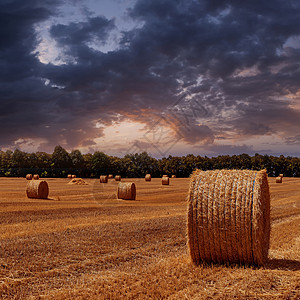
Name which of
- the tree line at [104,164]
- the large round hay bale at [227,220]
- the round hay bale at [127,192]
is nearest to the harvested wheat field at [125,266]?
the large round hay bale at [227,220]

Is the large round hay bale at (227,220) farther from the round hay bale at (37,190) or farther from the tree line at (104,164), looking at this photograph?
the tree line at (104,164)

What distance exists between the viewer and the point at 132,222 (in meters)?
13.2

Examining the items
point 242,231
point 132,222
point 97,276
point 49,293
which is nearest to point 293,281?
point 242,231

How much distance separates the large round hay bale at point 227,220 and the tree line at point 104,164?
63.7 m

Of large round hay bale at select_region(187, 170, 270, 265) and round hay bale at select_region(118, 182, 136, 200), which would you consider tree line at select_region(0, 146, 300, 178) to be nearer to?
round hay bale at select_region(118, 182, 136, 200)

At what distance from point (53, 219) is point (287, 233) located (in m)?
9.46

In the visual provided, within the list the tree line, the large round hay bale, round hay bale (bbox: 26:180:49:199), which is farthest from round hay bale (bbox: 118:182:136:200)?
the tree line

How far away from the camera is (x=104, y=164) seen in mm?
79938

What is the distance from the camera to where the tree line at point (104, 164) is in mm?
76500

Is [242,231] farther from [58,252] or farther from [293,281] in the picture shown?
[58,252]

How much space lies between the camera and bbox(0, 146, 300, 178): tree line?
251 ft

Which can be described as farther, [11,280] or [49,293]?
[11,280]

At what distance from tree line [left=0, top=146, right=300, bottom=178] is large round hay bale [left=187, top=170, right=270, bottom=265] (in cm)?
6372

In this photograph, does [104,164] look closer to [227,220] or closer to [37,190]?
[37,190]
